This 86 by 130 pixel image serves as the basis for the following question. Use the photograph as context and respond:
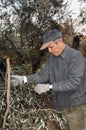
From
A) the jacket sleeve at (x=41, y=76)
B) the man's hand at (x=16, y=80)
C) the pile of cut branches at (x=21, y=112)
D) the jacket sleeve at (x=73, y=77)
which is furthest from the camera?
the jacket sleeve at (x=41, y=76)

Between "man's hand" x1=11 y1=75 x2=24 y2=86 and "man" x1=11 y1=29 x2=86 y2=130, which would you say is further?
"man's hand" x1=11 y1=75 x2=24 y2=86

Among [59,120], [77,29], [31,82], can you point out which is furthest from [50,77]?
[77,29]

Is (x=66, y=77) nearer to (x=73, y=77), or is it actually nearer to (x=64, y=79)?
(x=64, y=79)

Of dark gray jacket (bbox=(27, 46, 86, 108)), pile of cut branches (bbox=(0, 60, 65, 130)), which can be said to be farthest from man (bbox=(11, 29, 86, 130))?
pile of cut branches (bbox=(0, 60, 65, 130))

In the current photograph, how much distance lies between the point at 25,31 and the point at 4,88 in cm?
1131

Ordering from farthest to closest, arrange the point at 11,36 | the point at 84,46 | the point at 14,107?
the point at 84,46 → the point at 11,36 → the point at 14,107

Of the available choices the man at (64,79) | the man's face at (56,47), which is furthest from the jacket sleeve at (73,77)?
the man's face at (56,47)

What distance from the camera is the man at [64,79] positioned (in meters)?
4.42

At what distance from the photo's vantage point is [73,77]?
4.39 meters

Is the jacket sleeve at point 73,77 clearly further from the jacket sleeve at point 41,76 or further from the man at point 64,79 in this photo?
the jacket sleeve at point 41,76

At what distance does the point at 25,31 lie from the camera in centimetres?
1545

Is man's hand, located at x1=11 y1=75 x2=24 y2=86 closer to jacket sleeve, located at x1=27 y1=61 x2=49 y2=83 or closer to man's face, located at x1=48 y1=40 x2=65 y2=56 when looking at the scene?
jacket sleeve, located at x1=27 y1=61 x2=49 y2=83

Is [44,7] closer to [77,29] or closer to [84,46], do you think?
[77,29]

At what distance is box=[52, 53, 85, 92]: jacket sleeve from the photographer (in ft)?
14.4
